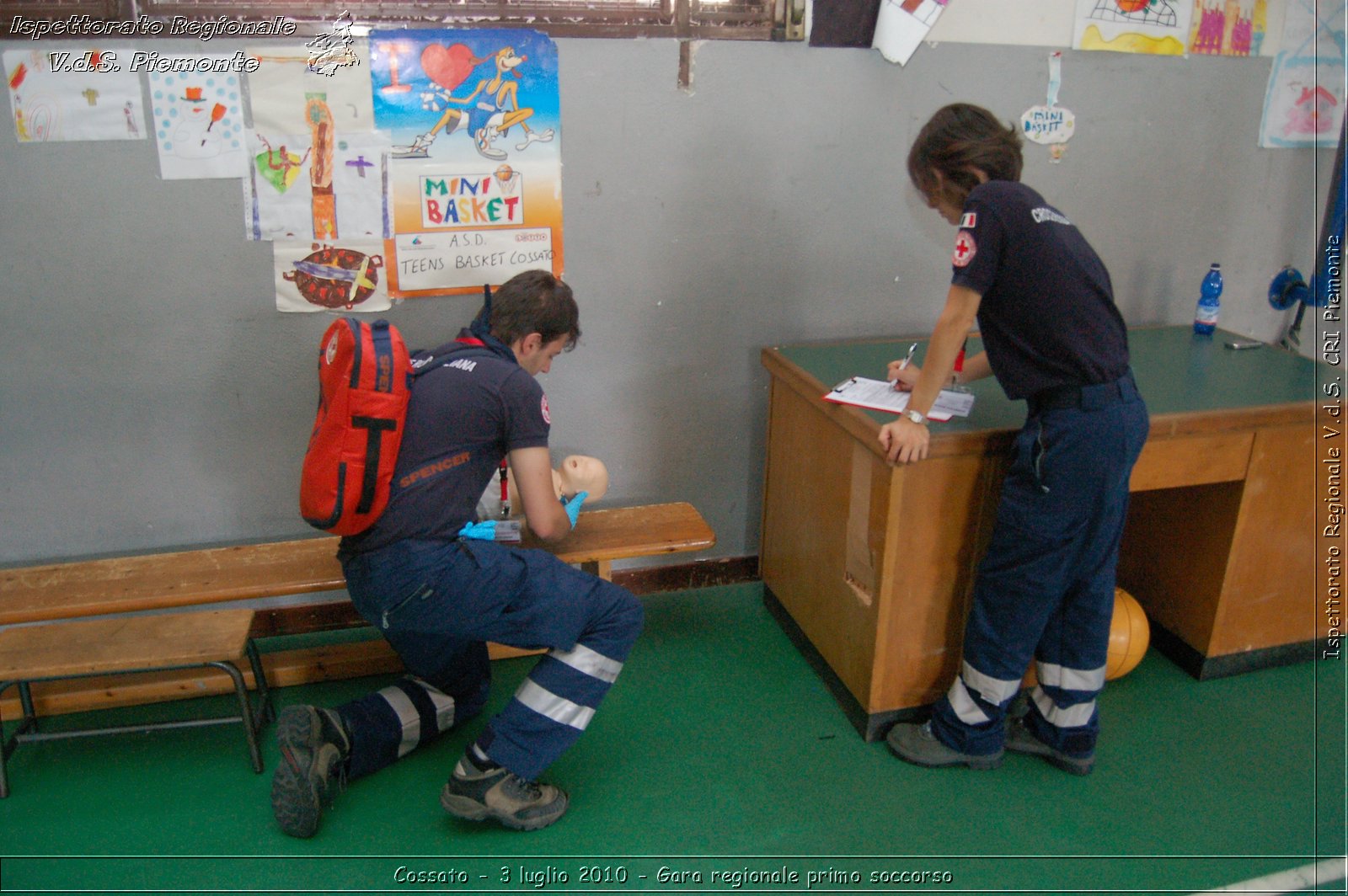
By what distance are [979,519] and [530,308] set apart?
1226 millimetres

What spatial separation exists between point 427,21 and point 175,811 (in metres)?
2.08

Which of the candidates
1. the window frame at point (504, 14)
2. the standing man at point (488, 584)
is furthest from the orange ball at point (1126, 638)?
the window frame at point (504, 14)

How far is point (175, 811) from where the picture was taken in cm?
227

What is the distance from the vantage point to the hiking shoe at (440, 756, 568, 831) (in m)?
2.17

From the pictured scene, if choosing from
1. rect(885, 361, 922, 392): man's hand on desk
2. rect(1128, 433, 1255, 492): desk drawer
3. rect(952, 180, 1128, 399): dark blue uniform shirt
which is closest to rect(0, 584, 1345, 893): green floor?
rect(1128, 433, 1255, 492): desk drawer

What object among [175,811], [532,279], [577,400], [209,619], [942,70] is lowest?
[175,811]

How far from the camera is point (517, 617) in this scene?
2109mm

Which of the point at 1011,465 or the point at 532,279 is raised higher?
the point at 532,279

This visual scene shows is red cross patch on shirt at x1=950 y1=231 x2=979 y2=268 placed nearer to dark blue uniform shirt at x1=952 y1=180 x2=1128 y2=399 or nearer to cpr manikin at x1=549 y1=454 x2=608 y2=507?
dark blue uniform shirt at x1=952 y1=180 x2=1128 y2=399

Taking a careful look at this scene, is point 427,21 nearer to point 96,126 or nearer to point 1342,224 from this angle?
point 96,126

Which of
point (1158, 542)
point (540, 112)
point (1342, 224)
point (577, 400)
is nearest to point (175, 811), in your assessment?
point (577, 400)

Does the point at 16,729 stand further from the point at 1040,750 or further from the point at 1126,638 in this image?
the point at 1126,638

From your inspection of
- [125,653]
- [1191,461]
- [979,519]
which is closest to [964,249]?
[979,519]

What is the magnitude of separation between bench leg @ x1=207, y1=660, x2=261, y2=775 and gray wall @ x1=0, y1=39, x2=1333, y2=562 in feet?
2.17
